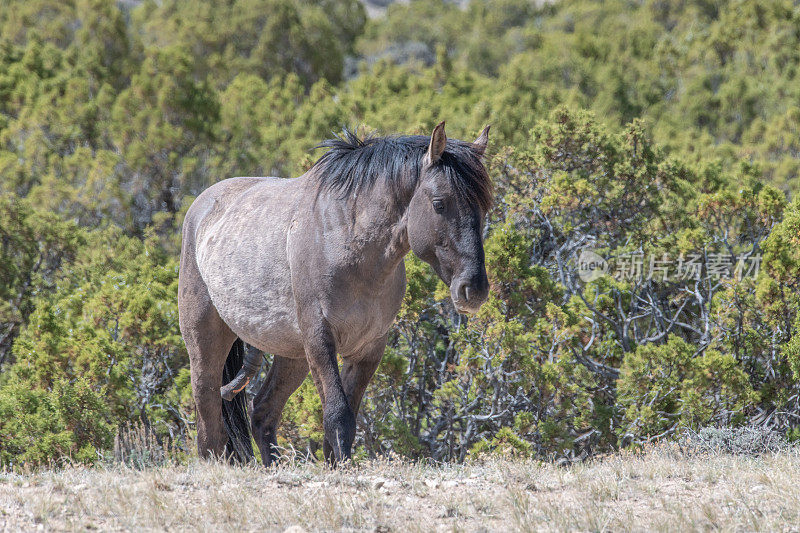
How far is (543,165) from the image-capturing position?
428 inches

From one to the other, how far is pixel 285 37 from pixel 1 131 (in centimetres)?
1478

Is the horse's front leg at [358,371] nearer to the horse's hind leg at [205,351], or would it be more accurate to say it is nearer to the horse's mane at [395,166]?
the horse's mane at [395,166]

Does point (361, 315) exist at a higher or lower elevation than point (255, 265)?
lower

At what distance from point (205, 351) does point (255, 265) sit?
0.99 m

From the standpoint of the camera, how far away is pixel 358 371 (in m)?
5.50

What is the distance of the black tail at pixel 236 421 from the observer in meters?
6.41

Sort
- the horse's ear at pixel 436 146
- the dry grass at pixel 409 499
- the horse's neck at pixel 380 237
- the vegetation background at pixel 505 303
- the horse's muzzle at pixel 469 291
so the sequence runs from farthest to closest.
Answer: the vegetation background at pixel 505 303, the horse's neck at pixel 380 237, the horse's ear at pixel 436 146, the horse's muzzle at pixel 469 291, the dry grass at pixel 409 499

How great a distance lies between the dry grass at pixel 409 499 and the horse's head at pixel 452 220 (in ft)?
3.45

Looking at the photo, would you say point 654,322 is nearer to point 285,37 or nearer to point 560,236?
point 560,236

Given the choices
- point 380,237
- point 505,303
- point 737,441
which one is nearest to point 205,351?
point 380,237

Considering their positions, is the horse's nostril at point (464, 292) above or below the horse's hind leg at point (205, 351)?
above

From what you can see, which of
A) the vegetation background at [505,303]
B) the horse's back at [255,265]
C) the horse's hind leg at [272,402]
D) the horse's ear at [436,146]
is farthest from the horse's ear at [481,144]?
the vegetation background at [505,303]

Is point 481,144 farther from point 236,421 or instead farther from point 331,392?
point 236,421

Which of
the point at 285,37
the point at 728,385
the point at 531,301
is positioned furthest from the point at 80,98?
the point at 728,385
